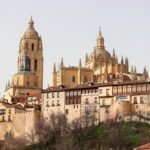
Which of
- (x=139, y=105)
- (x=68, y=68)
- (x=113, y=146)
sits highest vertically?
(x=68, y=68)

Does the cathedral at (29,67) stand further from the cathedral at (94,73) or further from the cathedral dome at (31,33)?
the cathedral at (94,73)

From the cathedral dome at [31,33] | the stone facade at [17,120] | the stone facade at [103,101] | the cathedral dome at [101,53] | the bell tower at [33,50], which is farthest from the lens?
the cathedral dome at [31,33]

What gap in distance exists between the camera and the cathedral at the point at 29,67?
115 m

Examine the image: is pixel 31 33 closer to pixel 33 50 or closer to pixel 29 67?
pixel 33 50

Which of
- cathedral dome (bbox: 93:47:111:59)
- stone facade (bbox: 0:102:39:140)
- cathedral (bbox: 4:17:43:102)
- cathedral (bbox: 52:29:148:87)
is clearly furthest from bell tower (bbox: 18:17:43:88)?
stone facade (bbox: 0:102:39:140)

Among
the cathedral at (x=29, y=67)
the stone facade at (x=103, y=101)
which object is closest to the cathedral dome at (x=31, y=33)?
the cathedral at (x=29, y=67)

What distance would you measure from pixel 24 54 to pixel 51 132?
51029 millimetres

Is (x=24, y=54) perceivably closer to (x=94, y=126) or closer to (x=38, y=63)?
(x=38, y=63)

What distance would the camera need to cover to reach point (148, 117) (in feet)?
250

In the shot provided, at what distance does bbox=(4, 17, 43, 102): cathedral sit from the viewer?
114938 mm

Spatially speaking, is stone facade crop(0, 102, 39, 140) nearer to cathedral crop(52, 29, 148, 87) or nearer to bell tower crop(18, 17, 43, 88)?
cathedral crop(52, 29, 148, 87)

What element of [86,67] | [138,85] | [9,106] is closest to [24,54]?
[86,67]

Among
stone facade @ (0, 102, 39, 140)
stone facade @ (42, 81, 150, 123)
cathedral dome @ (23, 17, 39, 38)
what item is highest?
cathedral dome @ (23, 17, 39, 38)

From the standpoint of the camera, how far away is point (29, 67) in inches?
4956
